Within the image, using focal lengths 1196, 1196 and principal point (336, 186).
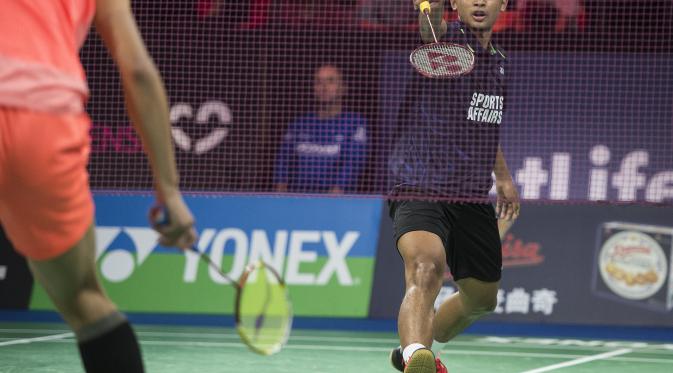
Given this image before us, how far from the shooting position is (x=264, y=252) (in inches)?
316

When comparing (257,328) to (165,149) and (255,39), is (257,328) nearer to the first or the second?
(165,149)

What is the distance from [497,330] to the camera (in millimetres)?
8000

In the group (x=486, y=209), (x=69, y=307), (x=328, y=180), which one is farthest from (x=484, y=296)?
(x=328, y=180)

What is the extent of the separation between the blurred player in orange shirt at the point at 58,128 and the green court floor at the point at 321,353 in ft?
11.5

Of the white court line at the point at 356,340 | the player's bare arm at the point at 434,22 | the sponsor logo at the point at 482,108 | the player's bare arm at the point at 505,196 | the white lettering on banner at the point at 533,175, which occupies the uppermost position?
the player's bare arm at the point at 434,22

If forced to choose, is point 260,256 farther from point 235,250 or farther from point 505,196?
point 505,196

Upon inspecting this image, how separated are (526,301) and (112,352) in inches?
218

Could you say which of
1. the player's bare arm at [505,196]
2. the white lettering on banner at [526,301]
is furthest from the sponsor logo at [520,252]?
the player's bare arm at [505,196]

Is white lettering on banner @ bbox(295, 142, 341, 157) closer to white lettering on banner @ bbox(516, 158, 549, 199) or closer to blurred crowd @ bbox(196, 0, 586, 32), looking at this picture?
blurred crowd @ bbox(196, 0, 586, 32)

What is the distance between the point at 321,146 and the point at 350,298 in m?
1.19

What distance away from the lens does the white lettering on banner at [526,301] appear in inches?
314

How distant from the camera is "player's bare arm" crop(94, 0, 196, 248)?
2604mm

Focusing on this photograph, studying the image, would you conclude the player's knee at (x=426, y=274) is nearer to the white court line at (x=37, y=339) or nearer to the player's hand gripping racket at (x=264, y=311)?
the player's hand gripping racket at (x=264, y=311)

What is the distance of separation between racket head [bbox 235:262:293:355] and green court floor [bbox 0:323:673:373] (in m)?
2.80
